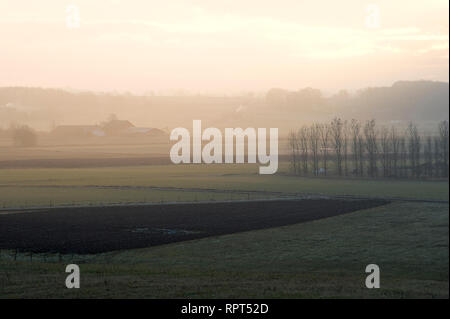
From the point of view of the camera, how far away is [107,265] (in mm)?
23375

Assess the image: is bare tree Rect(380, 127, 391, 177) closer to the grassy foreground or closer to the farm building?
the grassy foreground

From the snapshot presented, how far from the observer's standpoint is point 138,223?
35.8 meters

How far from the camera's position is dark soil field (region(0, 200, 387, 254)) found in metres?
28.0

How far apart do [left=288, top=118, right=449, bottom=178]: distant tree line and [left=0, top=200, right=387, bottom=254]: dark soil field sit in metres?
28.3

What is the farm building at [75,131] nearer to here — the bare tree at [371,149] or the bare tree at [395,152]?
the bare tree at [395,152]

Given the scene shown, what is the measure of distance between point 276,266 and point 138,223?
12.7m

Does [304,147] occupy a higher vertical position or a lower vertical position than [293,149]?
higher

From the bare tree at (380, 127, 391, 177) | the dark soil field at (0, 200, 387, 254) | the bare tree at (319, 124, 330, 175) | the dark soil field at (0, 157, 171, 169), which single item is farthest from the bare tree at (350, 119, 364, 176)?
the dark soil field at (0, 200, 387, 254)

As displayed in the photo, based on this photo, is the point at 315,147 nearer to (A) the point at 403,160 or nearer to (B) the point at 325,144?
(B) the point at 325,144

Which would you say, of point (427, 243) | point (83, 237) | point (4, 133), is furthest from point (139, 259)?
point (427, 243)

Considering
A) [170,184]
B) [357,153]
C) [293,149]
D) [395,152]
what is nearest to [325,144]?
[293,149]

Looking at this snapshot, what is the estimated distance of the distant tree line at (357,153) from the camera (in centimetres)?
7638

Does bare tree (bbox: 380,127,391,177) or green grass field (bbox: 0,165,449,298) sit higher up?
bare tree (bbox: 380,127,391,177)

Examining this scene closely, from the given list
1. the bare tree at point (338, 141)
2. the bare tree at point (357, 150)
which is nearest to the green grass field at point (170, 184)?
the bare tree at point (357, 150)
